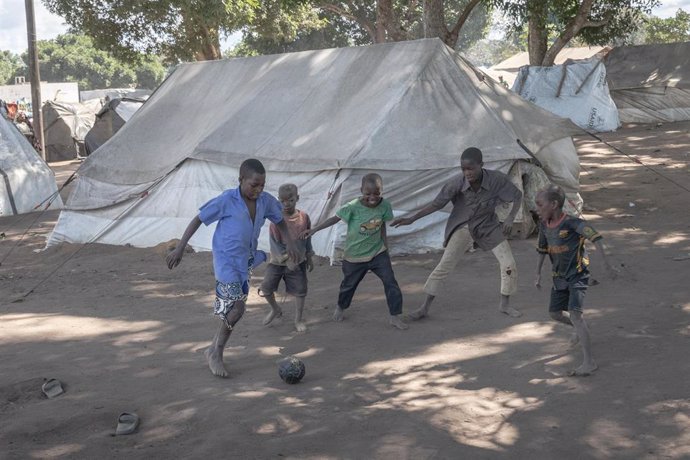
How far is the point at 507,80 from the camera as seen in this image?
Result: 38656 millimetres

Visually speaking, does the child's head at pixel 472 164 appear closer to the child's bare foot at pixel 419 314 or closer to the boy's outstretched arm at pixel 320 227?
the boy's outstretched arm at pixel 320 227

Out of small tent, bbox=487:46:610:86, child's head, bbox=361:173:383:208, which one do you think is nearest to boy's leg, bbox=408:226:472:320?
child's head, bbox=361:173:383:208

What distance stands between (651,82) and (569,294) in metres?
22.8

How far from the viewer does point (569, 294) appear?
563 cm

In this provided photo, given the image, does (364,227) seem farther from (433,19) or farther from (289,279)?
(433,19)

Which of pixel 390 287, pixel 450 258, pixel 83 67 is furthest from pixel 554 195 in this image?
pixel 83 67

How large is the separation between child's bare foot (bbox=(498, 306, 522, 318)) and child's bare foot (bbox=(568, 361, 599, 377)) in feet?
5.21

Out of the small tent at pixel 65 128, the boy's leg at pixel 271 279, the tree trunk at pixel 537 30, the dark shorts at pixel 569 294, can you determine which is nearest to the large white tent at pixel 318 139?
the boy's leg at pixel 271 279

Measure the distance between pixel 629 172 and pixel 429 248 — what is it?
692 centimetres

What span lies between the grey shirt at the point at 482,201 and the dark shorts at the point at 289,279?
124cm

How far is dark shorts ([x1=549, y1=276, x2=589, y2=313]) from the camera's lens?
218 inches

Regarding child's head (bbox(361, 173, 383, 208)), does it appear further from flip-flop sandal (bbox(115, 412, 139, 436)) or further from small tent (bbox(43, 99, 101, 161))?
small tent (bbox(43, 99, 101, 161))

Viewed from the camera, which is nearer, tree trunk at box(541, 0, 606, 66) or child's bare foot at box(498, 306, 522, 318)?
child's bare foot at box(498, 306, 522, 318)

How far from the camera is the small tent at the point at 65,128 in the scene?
27.3 m
